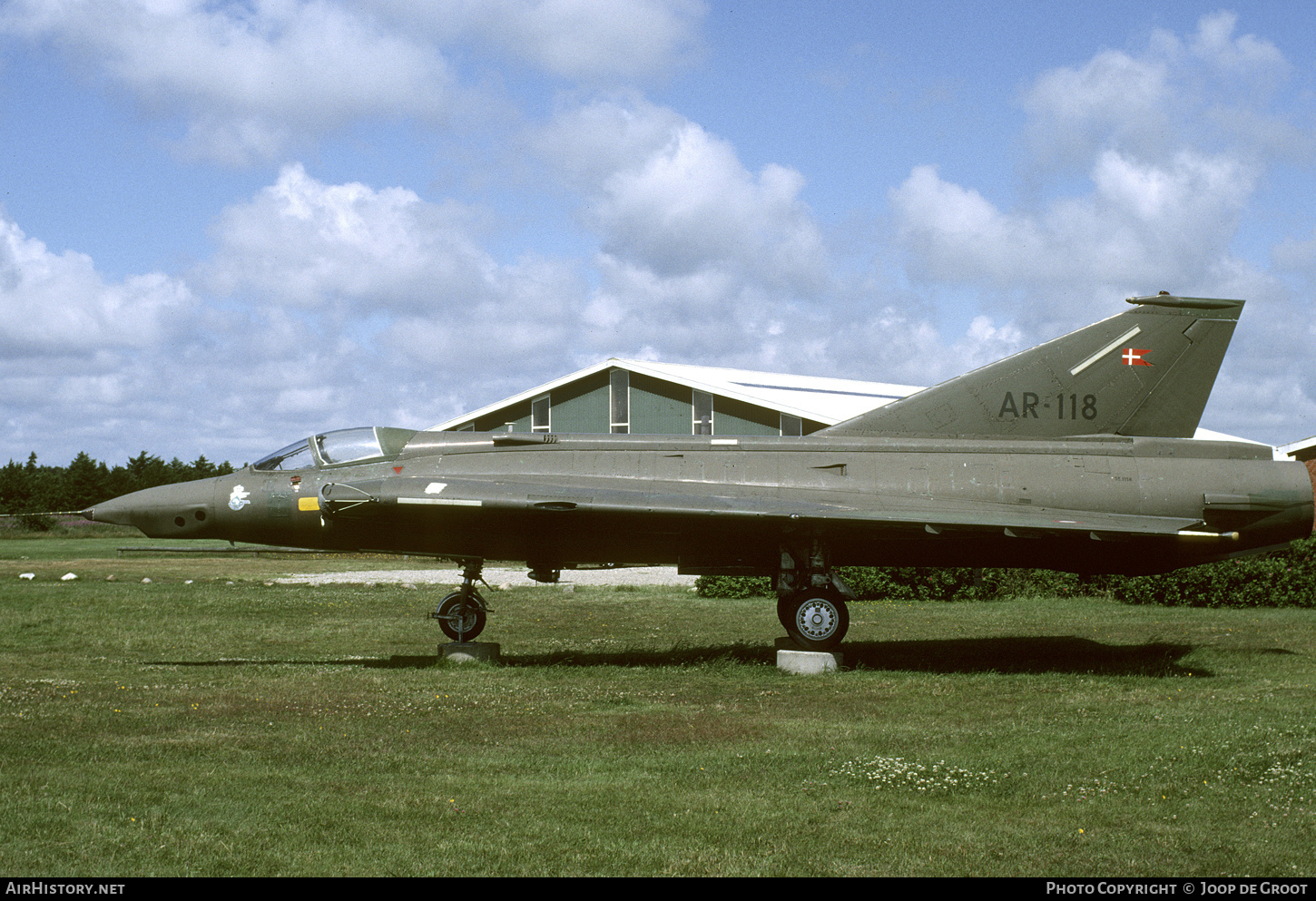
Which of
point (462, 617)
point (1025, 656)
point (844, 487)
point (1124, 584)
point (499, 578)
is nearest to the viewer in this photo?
point (844, 487)

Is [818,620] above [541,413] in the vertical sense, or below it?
below

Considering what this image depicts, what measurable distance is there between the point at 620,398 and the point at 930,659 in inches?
1041

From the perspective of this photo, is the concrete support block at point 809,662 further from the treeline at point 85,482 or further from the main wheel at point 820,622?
the treeline at point 85,482

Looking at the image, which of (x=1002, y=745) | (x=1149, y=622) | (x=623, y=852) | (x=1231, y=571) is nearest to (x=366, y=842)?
(x=623, y=852)

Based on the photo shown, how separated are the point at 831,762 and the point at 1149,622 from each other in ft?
42.4

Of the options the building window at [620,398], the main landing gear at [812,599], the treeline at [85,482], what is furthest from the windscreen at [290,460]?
the treeline at [85,482]

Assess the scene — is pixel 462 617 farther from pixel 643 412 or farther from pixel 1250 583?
pixel 643 412

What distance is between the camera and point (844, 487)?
44.9ft

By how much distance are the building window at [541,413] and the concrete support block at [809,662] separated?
27.9 metres

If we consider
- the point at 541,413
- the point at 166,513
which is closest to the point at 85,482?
the point at 541,413

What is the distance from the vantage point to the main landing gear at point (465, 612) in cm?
1449

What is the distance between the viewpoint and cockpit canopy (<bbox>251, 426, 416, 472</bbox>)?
1447 centimetres

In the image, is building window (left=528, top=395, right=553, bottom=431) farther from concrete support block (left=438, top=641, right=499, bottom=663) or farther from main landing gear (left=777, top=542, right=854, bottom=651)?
main landing gear (left=777, top=542, right=854, bottom=651)

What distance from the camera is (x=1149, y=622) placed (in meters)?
18.8
